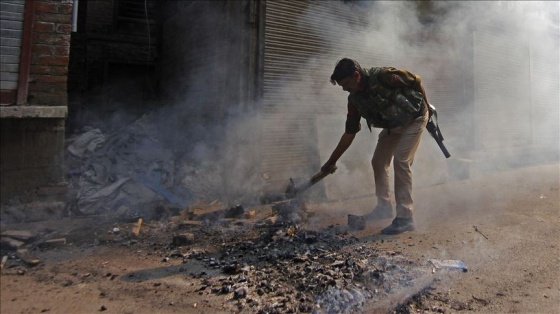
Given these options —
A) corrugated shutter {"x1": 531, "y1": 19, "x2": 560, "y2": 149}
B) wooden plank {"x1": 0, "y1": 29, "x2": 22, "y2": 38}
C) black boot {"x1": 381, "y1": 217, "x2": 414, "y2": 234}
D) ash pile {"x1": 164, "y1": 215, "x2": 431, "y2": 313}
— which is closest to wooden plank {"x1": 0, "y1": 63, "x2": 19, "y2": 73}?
wooden plank {"x1": 0, "y1": 29, "x2": 22, "y2": 38}

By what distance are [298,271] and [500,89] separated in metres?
7.66

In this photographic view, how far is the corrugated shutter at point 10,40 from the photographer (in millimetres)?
3379

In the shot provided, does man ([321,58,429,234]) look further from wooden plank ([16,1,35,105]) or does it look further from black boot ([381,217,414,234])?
wooden plank ([16,1,35,105])

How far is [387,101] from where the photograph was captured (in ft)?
12.0

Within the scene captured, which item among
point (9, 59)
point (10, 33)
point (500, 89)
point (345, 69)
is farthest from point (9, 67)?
point (500, 89)

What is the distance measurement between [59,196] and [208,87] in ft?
8.73

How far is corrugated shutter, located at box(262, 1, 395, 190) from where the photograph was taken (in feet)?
16.7

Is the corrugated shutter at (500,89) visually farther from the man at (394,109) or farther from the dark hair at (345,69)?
the dark hair at (345,69)

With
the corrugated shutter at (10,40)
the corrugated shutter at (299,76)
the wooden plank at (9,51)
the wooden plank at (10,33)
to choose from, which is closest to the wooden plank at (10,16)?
the corrugated shutter at (10,40)

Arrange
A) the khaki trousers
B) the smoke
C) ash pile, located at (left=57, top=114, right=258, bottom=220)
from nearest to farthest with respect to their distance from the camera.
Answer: the khaki trousers → ash pile, located at (left=57, top=114, right=258, bottom=220) → the smoke

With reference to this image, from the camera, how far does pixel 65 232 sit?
11.2 feet

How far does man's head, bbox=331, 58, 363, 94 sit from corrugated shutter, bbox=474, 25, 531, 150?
17.4 feet

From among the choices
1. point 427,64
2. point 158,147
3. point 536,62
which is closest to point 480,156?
point 427,64

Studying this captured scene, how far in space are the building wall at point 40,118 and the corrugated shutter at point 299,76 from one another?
238cm
